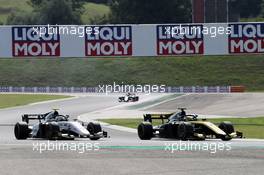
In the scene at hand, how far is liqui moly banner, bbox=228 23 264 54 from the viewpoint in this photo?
4812 cm

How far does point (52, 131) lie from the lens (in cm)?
2986

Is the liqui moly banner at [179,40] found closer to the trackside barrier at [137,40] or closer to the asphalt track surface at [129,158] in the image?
the trackside barrier at [137,40]

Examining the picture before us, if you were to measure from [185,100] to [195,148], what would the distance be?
48278 millimetres

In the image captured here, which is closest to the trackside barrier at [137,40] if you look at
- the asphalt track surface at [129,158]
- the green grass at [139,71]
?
the asphalt track surface at [129,158]

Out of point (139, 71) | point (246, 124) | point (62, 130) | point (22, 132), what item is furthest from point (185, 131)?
point (139, 71)

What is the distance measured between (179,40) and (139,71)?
208ft

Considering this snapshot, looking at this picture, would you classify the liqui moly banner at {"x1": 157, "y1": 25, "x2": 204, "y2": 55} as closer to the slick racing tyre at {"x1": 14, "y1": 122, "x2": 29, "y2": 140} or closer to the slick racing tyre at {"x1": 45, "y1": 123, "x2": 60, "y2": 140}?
the slick racing tyre at {"x1": 14, "y1": 122, "x2": 29, "y2": 140}

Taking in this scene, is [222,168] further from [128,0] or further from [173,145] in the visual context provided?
[128,0]

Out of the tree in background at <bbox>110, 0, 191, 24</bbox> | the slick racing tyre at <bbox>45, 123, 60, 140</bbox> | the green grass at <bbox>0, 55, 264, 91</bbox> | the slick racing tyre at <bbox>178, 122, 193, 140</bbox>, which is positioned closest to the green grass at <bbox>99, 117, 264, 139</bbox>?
the slick racing tyre at <bbox>178, 122, 193, 140</bbox>

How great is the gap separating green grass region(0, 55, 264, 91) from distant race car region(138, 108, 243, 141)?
71382mm

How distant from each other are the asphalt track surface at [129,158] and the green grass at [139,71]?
249ft

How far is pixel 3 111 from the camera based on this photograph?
195ft

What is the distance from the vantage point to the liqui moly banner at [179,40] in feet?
156

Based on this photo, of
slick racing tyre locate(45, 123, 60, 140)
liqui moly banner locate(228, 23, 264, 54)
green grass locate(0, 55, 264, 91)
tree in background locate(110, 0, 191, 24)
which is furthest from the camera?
tree in background locate(110, 0, 191, 24)
